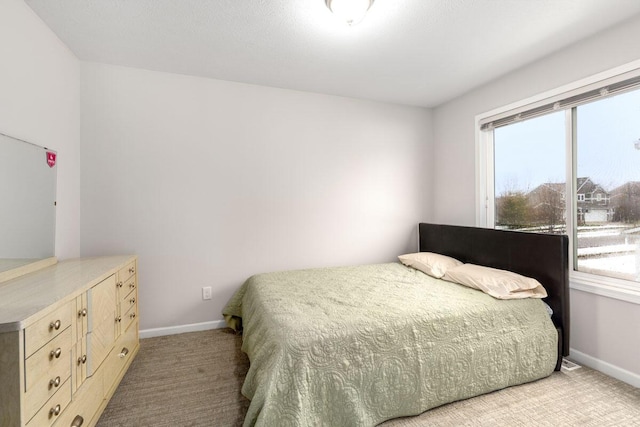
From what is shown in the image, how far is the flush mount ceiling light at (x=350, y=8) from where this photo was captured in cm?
163

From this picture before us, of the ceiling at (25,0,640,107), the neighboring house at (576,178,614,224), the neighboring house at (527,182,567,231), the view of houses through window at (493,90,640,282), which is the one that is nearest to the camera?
the ceiling at (25,0,640,107)

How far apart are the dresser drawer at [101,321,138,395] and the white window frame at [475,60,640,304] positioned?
3.36m

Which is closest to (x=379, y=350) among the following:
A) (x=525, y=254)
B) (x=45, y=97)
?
(x=525, y=254)

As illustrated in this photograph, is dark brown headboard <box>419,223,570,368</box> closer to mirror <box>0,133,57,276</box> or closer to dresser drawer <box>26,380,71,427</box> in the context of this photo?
dresser drawer <box>26,380,71,427</box>

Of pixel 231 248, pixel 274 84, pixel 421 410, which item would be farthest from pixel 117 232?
pixel 421 410

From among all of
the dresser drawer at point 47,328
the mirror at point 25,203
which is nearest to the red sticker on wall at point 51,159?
the mirror at point 25,203

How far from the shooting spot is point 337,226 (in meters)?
3.17

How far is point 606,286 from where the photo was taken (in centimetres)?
202

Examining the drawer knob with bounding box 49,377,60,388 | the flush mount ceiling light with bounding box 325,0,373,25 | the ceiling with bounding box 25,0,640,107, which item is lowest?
the drawer knob with bounding box 49,377,60,388

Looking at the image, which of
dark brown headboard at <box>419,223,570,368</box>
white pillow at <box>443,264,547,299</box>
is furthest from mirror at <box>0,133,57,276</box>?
dark brown headboard at <box>419,223,570,368</box>

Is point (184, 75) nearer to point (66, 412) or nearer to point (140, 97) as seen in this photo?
point (140, 97)

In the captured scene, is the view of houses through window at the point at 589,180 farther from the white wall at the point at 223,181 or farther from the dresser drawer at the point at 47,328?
the dresser drawer at the point at 47,328

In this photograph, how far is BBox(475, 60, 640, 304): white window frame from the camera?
1.92 m

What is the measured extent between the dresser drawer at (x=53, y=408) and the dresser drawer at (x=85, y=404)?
0.12 ft
